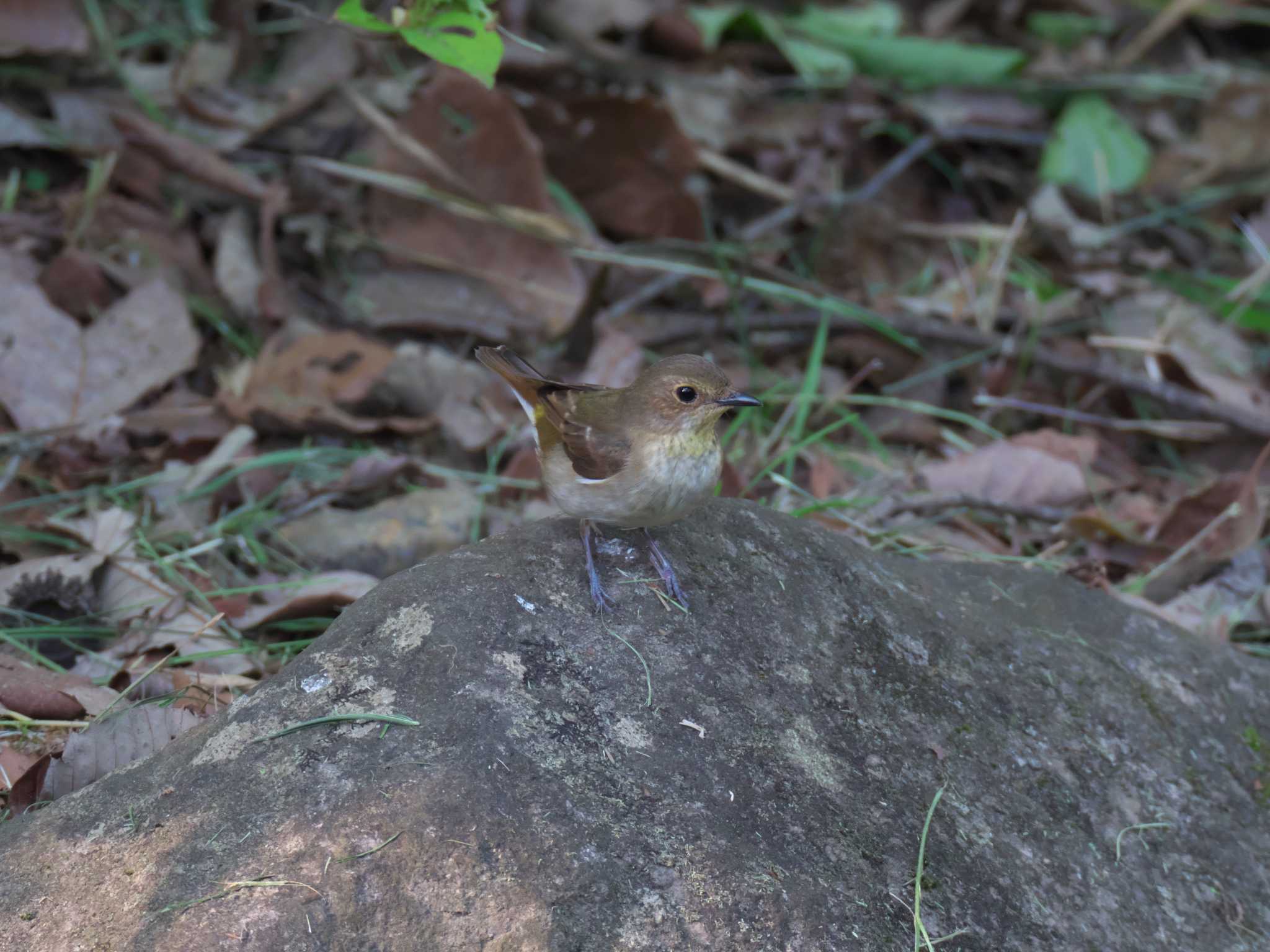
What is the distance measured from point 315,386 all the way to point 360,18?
8.69 feet

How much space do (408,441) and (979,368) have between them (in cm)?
316

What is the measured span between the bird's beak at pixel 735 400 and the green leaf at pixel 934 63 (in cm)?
546

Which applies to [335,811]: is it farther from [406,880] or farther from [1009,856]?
[1009,856]

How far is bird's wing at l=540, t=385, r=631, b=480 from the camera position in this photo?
3.59m

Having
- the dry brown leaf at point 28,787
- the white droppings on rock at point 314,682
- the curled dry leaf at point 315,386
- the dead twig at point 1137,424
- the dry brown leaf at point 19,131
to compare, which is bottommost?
the curled dry leaf at point 315,386

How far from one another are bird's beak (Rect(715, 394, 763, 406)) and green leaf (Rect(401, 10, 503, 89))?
3.95 feet

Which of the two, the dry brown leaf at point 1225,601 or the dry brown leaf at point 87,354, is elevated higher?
the dry brown leaf at point 1225,601

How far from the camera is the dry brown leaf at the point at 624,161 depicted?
6766 mm

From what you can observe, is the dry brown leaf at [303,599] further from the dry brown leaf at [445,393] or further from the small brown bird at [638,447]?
the dry brown leaf at [445,393]

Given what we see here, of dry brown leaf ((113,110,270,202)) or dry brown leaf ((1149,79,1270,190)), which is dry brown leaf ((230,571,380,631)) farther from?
dry brown leaf ((1149,79,1270,190))

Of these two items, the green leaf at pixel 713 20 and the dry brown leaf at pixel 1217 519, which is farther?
the green leaf at pixel 713 20

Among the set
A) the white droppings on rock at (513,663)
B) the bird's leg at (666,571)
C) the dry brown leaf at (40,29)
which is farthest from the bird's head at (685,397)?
the dry brown leaf at (40,29)

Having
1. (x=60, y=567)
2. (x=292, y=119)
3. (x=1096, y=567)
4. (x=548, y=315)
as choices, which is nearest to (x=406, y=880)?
(x=60, y=567)

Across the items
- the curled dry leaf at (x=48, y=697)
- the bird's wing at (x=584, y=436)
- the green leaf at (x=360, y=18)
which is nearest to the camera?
the green leaf at (x=360, y=18)
